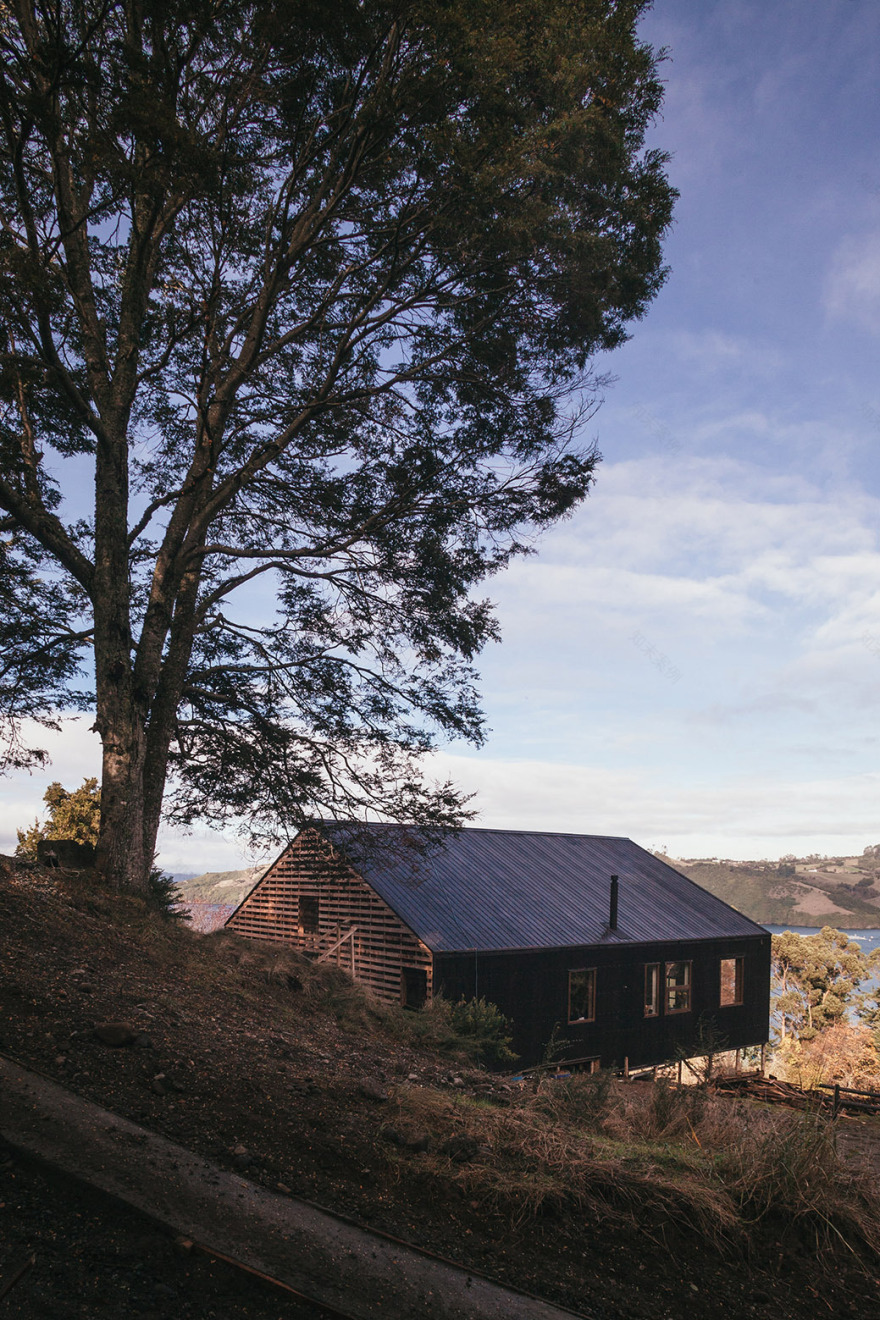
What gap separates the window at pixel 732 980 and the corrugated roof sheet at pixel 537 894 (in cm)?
114

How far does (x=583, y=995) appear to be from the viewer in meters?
21.5

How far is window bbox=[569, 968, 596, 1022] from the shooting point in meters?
21.1

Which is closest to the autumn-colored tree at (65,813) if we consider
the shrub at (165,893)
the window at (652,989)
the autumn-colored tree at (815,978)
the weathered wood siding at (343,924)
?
the weathered wood siding at (343,924)

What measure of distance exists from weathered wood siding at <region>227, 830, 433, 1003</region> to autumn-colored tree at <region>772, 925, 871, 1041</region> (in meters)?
28.4

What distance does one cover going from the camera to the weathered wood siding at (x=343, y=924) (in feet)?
63.0

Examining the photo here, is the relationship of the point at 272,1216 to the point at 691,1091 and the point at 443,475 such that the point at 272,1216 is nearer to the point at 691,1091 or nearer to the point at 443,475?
the point at 691,1091

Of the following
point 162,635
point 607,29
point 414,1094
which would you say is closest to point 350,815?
point 162,635

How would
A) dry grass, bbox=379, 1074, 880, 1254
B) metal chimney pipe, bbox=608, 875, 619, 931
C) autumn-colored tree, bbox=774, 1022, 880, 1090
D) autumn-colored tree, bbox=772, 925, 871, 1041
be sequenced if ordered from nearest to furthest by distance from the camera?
dry grass, bbox=379, 1074, 880, 1254, metal chimney pipe, bbox=608, 875, 619, 931, autumn-colored tree, bbox=774, 1022, 880, 1090, autumn-colored tree, bbox=772, 925, 871, 1041

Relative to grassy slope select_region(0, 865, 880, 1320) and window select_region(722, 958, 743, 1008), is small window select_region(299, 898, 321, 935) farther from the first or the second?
grassy slope select_region(0, 865, 880, 1320)

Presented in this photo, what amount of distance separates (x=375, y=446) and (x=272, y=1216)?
38.0 ft

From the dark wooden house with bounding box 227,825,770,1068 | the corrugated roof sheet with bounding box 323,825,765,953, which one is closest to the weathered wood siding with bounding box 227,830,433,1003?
the dark wooden house with bounding box 227,825,770,1068

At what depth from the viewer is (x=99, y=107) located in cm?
988

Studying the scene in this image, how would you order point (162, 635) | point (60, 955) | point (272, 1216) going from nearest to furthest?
point (272, 1216) < point (60, 955) < point (162, 635)

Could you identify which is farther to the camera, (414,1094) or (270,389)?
(270,389)
